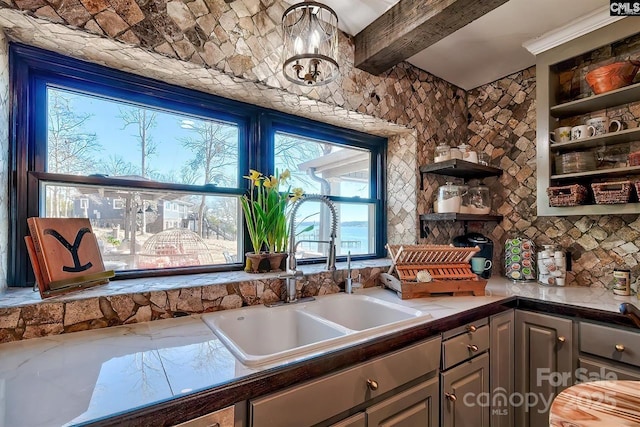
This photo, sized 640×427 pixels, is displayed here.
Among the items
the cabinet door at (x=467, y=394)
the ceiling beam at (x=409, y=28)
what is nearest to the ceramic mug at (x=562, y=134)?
the ceiling beam at (x=409, y=28)

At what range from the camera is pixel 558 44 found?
1.85 metres

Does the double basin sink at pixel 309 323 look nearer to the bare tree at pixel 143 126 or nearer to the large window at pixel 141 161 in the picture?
the large window at pixel 141 161

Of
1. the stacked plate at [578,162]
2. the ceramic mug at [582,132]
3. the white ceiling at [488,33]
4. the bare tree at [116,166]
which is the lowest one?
the bare tree at [116,166]

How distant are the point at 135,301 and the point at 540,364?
2.02m

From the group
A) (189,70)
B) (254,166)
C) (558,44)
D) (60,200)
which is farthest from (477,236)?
(60,200)

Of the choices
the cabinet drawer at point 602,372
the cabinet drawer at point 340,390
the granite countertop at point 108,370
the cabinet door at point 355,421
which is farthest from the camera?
the cabinet drawer at point 602,372

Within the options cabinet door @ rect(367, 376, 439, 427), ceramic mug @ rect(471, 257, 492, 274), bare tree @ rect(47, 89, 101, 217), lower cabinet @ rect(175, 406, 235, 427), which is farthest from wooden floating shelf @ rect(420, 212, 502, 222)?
bare tree @ rect(47, 89, 101, 217)

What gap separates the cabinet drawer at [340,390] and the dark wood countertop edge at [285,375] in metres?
0.02

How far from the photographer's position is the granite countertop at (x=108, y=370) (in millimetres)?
656

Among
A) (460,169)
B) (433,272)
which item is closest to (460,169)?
(460,169)

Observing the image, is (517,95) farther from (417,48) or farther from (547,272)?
(547,272)

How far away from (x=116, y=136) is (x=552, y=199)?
8.22 feet

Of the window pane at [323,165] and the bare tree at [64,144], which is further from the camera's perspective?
the window pane at [323,165]

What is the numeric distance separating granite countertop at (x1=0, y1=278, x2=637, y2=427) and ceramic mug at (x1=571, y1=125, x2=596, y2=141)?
218cm
